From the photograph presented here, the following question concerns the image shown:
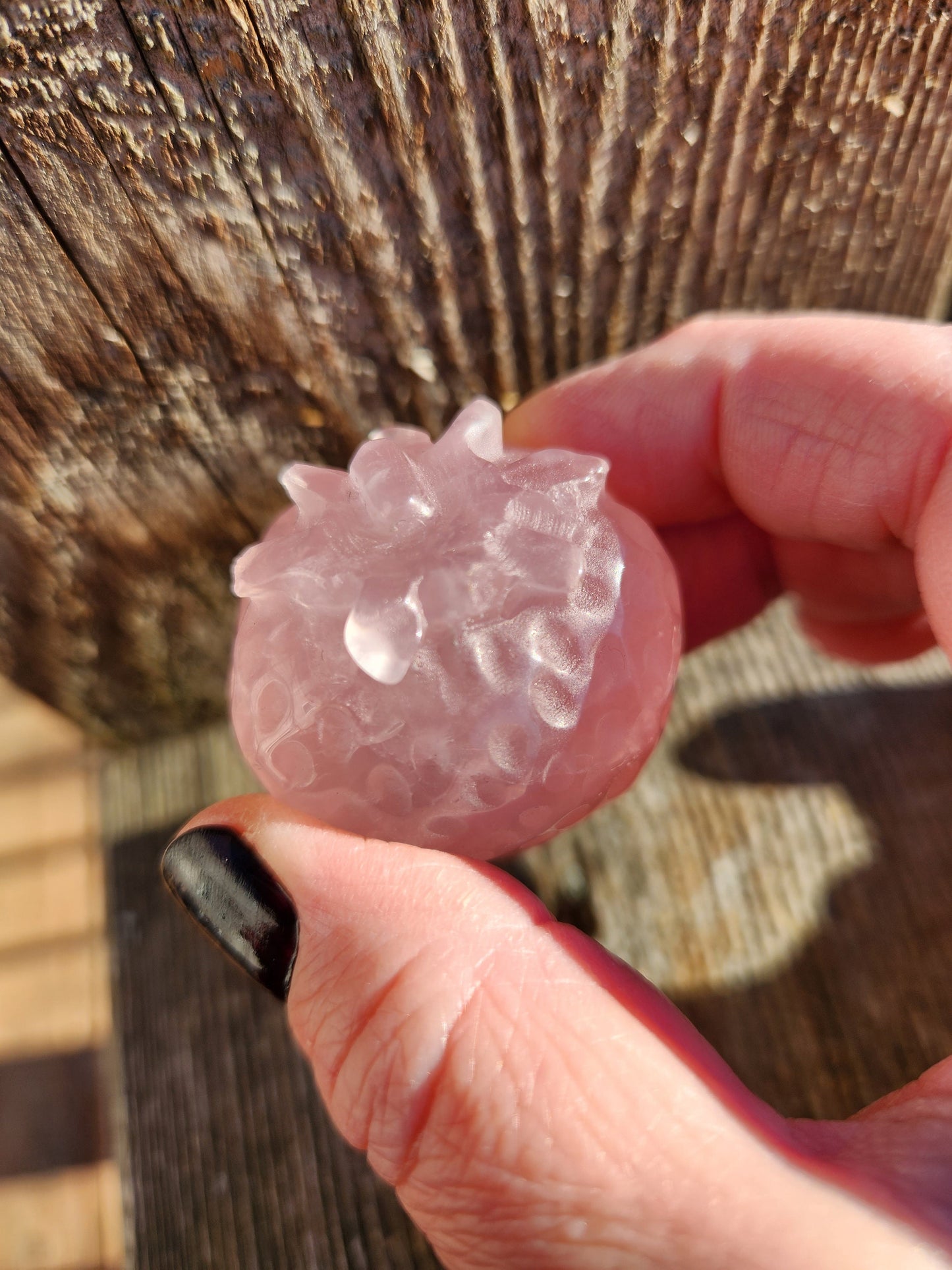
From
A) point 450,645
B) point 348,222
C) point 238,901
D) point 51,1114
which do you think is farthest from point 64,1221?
point 348,222

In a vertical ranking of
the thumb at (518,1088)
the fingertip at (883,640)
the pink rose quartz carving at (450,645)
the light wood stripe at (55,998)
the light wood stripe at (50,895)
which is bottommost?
the light wood stripe at (55,998)

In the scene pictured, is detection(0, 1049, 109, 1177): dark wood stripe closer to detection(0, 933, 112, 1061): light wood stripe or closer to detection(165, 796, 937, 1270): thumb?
detection(0, 933, 112, 1061): light wood stripe

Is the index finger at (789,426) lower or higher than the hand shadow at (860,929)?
higher

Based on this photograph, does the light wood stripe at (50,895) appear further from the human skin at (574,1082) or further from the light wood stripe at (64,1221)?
the human skin at (574,1082)

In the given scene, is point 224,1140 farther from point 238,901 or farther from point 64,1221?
point 238,901

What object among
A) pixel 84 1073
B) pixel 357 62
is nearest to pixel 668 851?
pixel 84 1073

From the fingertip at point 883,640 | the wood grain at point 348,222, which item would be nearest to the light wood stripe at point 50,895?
the wood grain at point 348,222

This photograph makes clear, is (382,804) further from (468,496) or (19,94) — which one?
(19,94)
